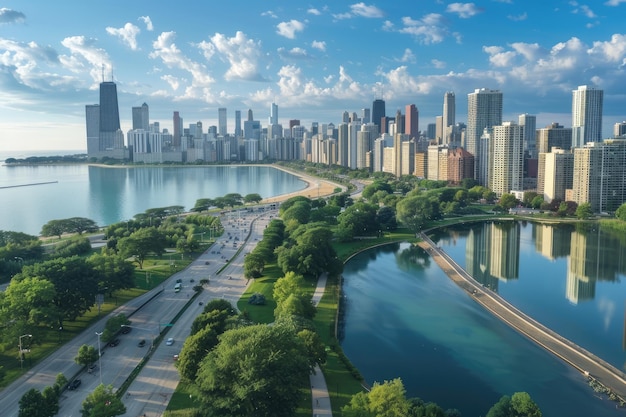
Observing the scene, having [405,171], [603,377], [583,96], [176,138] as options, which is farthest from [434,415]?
[176,138]

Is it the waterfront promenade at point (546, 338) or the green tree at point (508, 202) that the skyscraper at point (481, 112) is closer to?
the green tree at point (508, 202)

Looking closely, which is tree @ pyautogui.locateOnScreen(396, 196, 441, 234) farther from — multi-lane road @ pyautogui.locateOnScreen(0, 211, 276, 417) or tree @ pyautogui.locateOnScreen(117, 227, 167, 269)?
tree @ pyautogui.locateOnScreen(117, 227, 167, 269)

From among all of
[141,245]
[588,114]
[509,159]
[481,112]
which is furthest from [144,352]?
[588,114]

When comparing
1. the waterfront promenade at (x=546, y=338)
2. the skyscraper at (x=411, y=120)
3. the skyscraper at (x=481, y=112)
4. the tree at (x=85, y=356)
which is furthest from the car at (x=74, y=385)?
the skyscraper at (x=411, y=120)

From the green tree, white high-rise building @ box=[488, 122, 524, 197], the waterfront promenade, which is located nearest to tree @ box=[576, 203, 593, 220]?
the green tree

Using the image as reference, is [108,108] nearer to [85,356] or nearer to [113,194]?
[113,194]

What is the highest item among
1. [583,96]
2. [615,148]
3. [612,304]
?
Result: [583,96]

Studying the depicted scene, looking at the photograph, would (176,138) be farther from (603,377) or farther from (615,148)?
(603,377)
